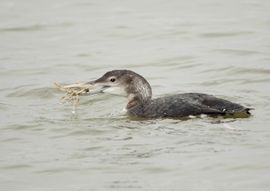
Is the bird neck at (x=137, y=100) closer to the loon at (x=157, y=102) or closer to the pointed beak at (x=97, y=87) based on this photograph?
the loon at (x=157, y=102)

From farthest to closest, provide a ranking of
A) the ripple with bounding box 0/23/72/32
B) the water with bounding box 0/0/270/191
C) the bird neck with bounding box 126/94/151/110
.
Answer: the ripple with bounding box 0/23/72/32 < the bird neck with bounding box 126/94/151/110 < the water with bounding box 0/0/270/191

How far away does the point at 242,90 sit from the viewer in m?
13.5

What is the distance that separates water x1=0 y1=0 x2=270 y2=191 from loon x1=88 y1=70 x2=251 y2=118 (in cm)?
14

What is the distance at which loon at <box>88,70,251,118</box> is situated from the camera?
36.0ft

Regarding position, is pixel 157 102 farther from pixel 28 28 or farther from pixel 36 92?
pixel 28 28

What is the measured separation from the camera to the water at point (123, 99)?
9383 millimetres

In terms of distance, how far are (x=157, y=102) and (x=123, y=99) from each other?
6.60ft

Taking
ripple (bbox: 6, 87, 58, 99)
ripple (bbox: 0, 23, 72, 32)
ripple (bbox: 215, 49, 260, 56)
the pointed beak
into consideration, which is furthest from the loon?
ripple (bbox: 0, 23, 72, 32)

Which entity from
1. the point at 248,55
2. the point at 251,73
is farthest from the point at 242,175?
the point at 248,55

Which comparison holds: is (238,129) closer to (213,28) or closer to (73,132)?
(73,132)

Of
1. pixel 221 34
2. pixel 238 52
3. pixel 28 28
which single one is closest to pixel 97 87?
pixel 238 52

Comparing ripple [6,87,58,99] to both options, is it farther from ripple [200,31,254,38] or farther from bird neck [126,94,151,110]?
ripple [200,31,254,38]

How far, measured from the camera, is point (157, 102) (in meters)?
11.6

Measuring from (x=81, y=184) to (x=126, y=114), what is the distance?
3.16 meters
